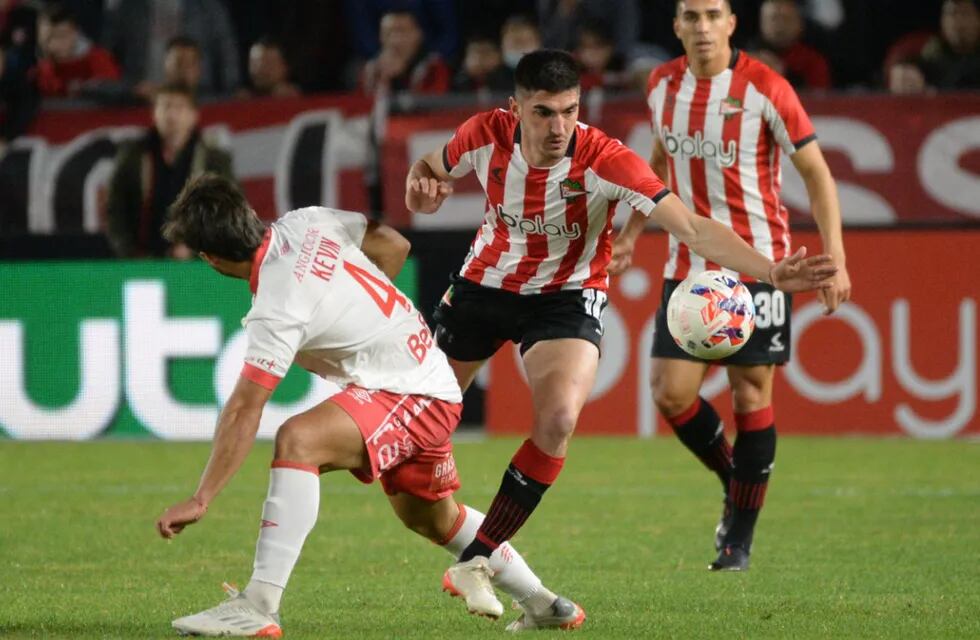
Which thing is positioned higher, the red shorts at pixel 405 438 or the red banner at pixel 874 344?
the red shorts at pixel 405 438

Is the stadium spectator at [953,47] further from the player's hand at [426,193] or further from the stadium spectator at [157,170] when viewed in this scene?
the player's hand at [426,193]

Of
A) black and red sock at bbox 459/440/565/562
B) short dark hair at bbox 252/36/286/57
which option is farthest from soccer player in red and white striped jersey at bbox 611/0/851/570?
short dark hair at bbox 252/36/286/57

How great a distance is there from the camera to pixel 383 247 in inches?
207

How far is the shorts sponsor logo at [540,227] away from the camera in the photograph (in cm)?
590

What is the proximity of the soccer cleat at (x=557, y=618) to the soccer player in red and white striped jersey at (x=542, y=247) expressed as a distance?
0.26 meters

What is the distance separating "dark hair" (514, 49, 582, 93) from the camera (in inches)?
213

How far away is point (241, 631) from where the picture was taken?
15.7 feet

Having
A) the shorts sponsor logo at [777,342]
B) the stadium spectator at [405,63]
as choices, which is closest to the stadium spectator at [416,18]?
the stadium spectator at [405,63]

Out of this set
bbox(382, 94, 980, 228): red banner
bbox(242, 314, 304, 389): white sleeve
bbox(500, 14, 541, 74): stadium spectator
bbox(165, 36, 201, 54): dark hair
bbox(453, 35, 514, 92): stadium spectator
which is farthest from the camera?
bbox(500, 14, 541, 74): stadium spectator

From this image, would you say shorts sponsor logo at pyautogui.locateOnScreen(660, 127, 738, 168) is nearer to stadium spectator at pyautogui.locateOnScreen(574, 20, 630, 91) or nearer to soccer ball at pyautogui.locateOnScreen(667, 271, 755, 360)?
soccer ball at pyautogui.locateOnScreen(667, 271, 755, 360)

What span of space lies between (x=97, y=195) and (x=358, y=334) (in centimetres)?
715

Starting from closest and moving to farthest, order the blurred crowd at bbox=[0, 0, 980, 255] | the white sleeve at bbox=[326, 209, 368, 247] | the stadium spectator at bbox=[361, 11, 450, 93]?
the white sleeve at bbox=[326, 209, 368, 247] < the blurred crowd at bbox=[0, 0, 980, 255] < the stadium spectator at bbox=[361, 11, 450, 93]

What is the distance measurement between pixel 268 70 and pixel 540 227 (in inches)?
290

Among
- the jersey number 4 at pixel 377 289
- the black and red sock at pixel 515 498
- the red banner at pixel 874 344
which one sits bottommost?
the red banner at pixel 874 344
